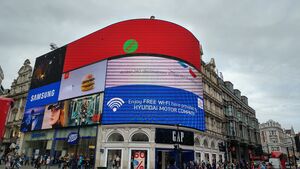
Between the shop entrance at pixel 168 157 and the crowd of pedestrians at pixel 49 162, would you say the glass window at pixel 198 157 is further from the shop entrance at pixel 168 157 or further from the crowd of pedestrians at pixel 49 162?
the crowd of pedestrians at pixel 49 162

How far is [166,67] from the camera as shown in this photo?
121 feet

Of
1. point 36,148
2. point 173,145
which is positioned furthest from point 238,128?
point 36,148

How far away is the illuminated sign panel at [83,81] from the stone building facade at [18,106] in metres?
15.4

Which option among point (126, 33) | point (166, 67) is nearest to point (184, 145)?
point (166, 67)

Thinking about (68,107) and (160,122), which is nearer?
(160,122)

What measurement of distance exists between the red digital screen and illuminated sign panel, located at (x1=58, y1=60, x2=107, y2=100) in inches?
50.7

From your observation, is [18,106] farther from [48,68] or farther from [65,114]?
[65,114]

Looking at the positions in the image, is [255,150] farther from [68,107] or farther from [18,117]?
[18,117]

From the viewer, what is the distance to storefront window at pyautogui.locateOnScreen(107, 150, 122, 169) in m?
32.8

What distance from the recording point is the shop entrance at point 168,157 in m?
33.8

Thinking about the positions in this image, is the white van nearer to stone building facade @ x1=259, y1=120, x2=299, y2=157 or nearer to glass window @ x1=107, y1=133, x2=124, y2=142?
glass window @ x1=107, y1=133, x2=124, y2=142

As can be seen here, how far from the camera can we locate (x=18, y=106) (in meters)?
54.8

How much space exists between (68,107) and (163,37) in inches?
776

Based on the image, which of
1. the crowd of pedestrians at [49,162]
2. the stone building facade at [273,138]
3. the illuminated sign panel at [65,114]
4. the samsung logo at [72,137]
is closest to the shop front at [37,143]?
the illuminated sign panel at [65,114]
